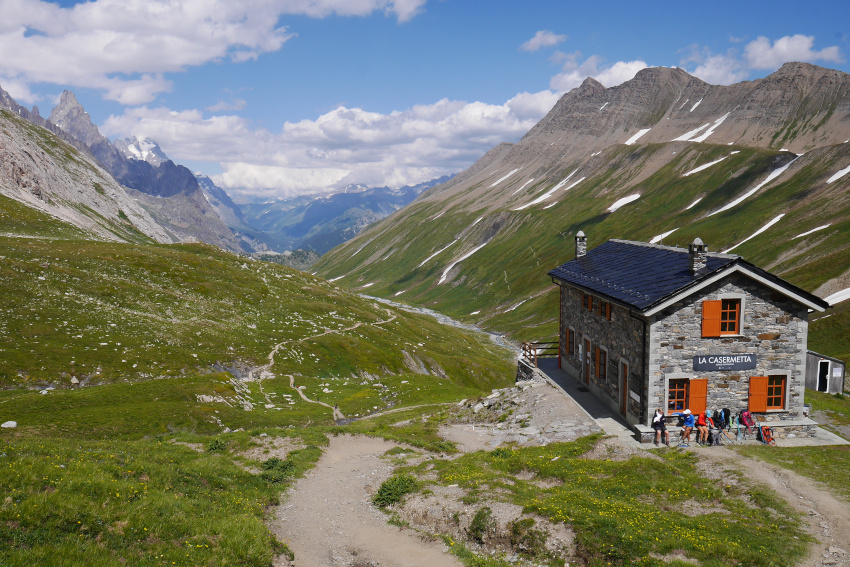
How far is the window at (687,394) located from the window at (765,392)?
3.16 meters

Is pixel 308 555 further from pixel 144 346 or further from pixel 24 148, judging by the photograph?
pixel 24 148

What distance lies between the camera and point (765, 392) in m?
31.6

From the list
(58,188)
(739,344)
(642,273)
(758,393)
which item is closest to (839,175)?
(642,273)

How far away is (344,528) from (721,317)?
2547 centimetres

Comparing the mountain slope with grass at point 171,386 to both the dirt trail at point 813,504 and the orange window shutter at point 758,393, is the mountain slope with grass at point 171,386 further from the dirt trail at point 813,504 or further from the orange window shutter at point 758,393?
the orange window shutter at point 758,393

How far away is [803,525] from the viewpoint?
19.4 m

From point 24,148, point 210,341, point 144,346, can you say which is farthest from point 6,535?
point 24,148

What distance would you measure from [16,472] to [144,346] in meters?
40.6

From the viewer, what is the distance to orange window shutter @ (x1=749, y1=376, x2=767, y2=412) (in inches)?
1243

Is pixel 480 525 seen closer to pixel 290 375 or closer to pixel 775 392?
pixel 775 392

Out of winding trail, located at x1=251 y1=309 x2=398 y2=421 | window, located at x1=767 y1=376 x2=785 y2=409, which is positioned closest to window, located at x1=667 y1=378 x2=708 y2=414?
window, located at x1=767 y1=376 x2=785 y2=409

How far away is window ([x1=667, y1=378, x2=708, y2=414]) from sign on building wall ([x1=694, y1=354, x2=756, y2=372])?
33.7 inches

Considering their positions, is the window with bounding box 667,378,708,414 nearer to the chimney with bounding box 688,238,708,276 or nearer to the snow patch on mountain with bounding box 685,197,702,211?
the chimney with bounding box 688,238,708,276

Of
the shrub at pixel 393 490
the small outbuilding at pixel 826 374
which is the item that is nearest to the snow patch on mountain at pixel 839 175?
the small outbuilding at pixel 826 374
